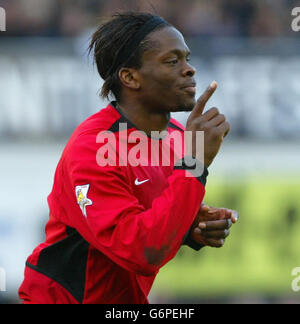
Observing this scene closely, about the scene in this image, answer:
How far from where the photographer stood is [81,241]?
10.7 ft

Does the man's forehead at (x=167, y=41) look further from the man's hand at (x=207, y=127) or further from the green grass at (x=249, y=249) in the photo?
the green grass at (x=249, y=249)

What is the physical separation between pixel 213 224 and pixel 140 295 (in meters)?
0.50

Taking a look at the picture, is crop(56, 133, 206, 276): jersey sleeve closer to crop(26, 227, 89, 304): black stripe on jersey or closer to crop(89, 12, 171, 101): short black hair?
crop(26, 227, 89, 304): black stripe on jersey

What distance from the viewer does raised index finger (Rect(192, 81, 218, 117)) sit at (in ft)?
9.96

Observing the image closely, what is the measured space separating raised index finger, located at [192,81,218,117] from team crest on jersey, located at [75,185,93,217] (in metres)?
→ 0.59

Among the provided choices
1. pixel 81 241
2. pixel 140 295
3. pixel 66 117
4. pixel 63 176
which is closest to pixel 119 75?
pixel 63 176

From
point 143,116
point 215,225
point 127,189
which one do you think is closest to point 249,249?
point 215,225

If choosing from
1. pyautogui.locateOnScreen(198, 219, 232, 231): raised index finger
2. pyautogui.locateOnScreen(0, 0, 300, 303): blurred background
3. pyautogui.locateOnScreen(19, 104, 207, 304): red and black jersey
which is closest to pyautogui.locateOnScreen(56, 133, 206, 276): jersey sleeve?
pyautogui.locateOnScreen(19, 104, 207, 304): red and black jersey

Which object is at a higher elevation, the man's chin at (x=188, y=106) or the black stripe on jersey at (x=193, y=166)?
the man's chin at (x=188, y=106)

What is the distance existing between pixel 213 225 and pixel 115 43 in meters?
1.03

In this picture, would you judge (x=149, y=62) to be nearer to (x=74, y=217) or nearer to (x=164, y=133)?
(x=164, y=133)

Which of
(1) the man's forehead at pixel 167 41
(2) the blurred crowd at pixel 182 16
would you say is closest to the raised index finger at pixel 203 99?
(1) the man's forehead at pixel 167 41

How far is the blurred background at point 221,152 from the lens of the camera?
6691mm

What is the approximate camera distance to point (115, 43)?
3.46 metres
